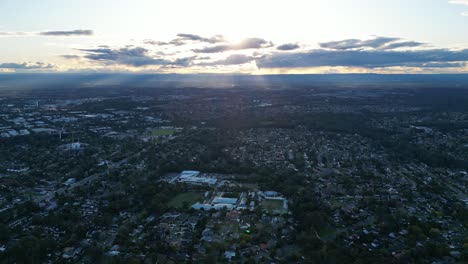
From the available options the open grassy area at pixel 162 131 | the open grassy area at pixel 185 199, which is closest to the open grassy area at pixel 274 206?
the open grassy area at pixel 185 199

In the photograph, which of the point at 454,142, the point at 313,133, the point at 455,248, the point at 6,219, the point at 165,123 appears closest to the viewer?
the point at 455,248

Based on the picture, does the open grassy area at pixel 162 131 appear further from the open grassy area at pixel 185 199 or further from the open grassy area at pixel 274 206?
the open grassy area at pixel 274 206

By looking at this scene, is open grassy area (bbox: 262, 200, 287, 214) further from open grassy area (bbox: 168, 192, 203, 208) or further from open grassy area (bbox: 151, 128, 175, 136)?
open grassy area (bbox: 151, 128, 175, 136)

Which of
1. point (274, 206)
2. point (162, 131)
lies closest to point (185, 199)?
point (274, 206)

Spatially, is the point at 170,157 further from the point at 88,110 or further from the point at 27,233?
the point at 88,110

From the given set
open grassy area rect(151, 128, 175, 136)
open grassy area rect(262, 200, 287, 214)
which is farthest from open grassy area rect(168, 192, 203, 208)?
open grassy area rect(151, 128, 175, 136)

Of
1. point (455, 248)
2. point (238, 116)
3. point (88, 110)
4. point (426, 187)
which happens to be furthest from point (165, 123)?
point (455, 248)
